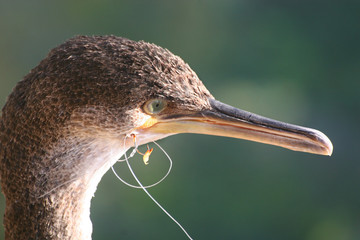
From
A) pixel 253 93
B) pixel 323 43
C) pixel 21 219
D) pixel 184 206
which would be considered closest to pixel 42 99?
pixel 21 219

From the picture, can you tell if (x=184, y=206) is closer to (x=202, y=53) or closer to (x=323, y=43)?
(x=202, y=53)

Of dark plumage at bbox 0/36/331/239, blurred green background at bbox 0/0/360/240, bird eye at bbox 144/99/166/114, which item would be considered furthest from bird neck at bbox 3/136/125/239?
blurred green background at bbox 0/0/360/240

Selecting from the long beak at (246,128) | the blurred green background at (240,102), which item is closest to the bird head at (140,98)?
the long beak at (246,128)

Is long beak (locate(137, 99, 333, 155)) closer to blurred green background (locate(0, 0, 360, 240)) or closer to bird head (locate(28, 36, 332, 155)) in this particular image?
bird head (locate(28, 36, 332, 155))

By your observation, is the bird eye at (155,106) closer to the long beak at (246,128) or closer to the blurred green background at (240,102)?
the long beak at (246,128)

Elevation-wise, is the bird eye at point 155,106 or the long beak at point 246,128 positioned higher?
the bird eye at point 155,106

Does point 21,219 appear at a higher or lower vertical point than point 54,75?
lower
